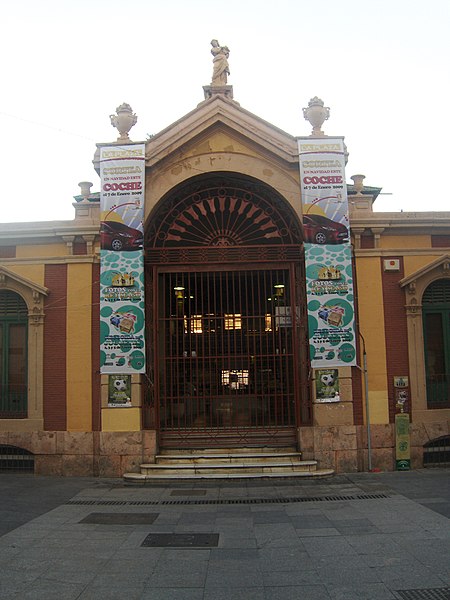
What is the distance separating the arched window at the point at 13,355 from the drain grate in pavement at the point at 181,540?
6463 mm

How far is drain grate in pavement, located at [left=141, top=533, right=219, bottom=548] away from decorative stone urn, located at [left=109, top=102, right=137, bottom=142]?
370 inches

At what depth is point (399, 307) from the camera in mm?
13266

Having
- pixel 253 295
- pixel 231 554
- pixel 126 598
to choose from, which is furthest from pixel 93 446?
pixel 126 598

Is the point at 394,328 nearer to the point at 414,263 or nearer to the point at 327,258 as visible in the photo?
the point at 414,263

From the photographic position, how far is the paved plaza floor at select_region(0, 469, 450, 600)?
6.03 metres

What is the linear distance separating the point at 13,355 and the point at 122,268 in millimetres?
3533

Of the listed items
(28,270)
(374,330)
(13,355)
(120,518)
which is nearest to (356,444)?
(374,330)

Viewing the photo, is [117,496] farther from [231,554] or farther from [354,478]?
[354,478]

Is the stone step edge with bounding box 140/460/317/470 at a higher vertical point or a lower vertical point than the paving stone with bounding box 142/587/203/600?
higher

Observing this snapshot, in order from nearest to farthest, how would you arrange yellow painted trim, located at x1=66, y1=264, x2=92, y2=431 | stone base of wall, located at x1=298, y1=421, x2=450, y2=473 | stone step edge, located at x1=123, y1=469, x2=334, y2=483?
stone step edge, located at x1=123, y1=469, x2=334, y2=483 < stone base of wall, located at x1=298, y1=421, x2=450, y2=473 < yellow painted trim, located at x1=66, y1=264, x2=92, y2=431

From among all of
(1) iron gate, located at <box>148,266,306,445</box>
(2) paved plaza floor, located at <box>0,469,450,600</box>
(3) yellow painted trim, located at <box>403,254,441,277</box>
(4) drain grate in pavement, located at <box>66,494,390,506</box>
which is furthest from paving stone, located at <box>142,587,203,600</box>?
(3) yellow painted trim, located at <box>403,254,441,277</box>

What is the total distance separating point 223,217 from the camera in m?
13.7

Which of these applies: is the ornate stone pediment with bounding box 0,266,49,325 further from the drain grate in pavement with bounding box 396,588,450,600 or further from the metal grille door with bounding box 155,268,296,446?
the drain grate in pavement with bounding box 396,588,450,600

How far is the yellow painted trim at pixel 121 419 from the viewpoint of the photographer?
1261 centimetres
